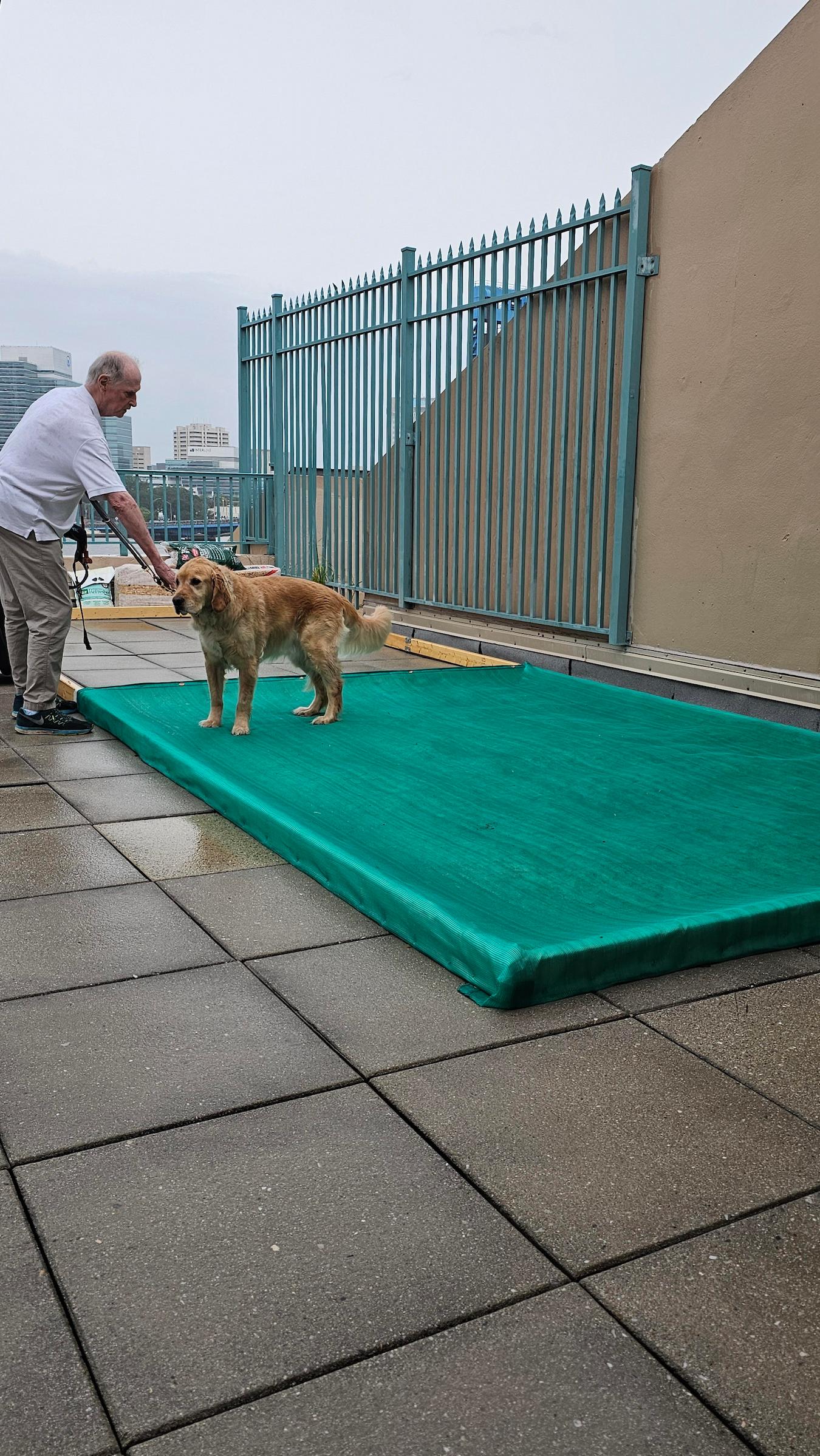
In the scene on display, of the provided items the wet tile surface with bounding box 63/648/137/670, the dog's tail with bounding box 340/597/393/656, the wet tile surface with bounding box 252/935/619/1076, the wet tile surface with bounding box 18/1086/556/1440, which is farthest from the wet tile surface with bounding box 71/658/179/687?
the wet tile surface with bounding box 18/1086/556/1440

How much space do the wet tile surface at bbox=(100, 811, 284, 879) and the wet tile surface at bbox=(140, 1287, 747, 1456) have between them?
2.46m

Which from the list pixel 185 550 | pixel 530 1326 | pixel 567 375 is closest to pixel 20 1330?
pixel 530 1326

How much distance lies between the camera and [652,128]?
7.41 metres

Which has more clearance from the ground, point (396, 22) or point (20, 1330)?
point (396, 22)

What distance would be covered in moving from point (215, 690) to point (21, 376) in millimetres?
5046

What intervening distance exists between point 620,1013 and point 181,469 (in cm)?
1288

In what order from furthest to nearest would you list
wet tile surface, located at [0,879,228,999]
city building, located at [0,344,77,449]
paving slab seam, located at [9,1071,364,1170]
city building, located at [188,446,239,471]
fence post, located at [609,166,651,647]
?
city building, located at [188,446,239,471], city building, located at [0,344,77,449], fence post, located at [609,166,651,647], wet tile surface, located at [0,879,228,999], paving slab seam, located at [9,1071,364,1170]

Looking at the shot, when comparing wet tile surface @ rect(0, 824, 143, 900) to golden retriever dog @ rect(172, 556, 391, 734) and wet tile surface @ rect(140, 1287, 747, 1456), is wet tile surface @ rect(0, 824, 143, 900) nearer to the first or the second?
golden retriever dog @ rect(172, 556, 391, 734)

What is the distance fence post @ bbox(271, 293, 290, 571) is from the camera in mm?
12484

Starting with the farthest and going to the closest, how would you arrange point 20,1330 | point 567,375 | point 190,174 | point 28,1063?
point 190,174
point 567,375
point 28,1063
point 20,1330

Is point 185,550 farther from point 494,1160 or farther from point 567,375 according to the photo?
point 494,1160

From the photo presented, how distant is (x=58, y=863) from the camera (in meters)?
4.07

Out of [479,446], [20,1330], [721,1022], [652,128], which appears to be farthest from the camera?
[479,446]

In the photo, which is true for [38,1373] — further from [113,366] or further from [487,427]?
[487,427]
